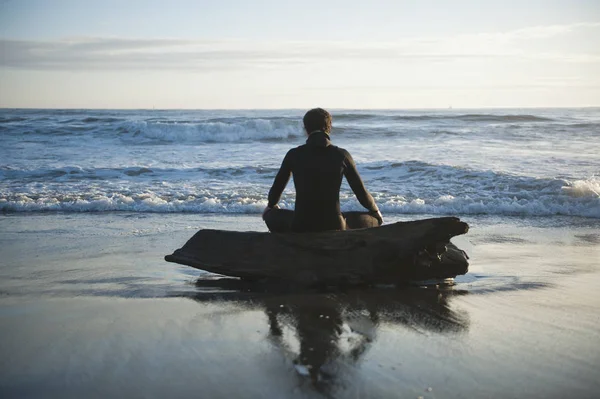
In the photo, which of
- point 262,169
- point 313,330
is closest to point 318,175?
point 313,330

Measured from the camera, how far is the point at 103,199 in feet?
38.0

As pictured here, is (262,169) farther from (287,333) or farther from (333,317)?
(287,333)

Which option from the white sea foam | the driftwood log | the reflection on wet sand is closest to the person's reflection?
the reflection on wet sand

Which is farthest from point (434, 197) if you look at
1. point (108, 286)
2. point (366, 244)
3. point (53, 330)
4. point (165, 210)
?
point (53, 330)

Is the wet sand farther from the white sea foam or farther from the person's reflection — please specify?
the white sea foam

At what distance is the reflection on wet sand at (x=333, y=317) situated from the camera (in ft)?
12.1

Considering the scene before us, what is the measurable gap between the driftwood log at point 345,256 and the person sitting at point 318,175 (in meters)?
0.20

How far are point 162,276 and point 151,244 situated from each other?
1.85 meters

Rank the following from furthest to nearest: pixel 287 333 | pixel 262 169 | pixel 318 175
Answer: pixel 262 169
pixel 318 175
pixel 287 333

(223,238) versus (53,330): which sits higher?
(223,238)

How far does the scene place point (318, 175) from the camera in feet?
17.6

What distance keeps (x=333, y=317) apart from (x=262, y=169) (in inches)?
470

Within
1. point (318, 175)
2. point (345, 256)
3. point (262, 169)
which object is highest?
point (318, 175)

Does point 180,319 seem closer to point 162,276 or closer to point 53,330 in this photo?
point 53,330
